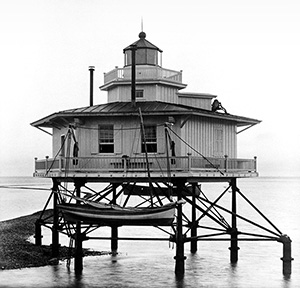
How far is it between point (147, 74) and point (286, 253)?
1218 cm

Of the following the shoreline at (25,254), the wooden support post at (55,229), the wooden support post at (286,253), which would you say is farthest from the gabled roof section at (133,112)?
the shoreline at (25,254)

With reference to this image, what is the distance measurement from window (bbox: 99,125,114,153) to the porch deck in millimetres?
1131

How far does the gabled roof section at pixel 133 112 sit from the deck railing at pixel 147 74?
6.03ft

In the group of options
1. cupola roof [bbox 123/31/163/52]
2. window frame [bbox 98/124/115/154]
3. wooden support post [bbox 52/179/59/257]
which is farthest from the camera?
cupola roof [bbox 123/31/163/52]

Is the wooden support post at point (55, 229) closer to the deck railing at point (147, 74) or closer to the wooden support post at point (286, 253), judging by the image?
the deck railing at point (147, 74)

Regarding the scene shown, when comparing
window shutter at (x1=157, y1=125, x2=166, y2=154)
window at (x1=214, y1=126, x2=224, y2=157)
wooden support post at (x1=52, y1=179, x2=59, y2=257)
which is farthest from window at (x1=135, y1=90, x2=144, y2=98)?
wooden support post at (x1=52, y1=179, x2=59, y2=257)

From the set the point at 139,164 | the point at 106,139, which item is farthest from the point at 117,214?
the point at 106,139

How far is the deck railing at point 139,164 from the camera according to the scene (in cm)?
3095

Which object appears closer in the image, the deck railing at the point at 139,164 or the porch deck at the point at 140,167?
the porch deck at the point at 140,167

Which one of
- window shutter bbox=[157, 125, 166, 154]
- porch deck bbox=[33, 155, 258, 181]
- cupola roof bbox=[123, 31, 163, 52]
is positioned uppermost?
cupola roof bbox=[123, 31, 163, 52]

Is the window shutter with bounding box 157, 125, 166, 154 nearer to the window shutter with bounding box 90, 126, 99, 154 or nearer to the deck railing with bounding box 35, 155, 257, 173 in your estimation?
the deck railing with bounding box 35, 155, 257, 173

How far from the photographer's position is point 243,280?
31.5 meters

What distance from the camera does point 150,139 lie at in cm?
3269

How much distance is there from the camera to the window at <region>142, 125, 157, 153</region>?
32594 millimetres
